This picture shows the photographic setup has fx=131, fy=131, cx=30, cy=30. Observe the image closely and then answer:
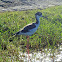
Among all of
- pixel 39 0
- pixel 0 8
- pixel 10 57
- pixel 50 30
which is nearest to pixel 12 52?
pixel 10 57

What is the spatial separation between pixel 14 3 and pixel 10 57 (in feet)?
32.0

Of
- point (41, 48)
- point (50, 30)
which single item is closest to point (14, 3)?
point (50, 30)

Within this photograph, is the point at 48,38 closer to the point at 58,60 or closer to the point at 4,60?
the point at 58,60

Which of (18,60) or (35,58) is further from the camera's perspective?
(35,58)

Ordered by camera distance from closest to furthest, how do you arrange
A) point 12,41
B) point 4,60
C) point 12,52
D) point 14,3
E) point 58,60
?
1. point 4,60
2. point 58,60
3. point 12,52
4. point 12,41
5. point 14,3

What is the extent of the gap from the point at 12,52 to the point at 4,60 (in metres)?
0.62

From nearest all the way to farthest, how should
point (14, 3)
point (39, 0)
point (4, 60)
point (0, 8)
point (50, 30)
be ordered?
point (4, 60) < point (50, 30) < point (0, 8) < point (14, 3) < point (39, 0)

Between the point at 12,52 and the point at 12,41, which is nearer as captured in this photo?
the point at 12,52

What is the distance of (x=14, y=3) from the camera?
42.3ft

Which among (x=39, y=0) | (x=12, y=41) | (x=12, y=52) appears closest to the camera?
(x=12, y=52)

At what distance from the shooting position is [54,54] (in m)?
3.99

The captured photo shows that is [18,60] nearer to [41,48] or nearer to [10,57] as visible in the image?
[10,57]

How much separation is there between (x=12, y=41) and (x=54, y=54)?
1772mm

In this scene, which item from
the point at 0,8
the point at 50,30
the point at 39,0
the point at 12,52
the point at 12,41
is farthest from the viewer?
the point at 39,0
